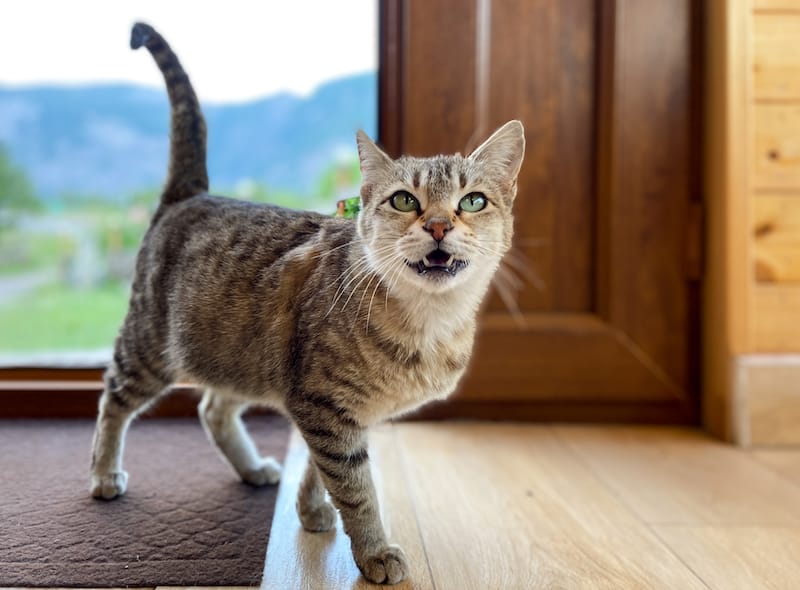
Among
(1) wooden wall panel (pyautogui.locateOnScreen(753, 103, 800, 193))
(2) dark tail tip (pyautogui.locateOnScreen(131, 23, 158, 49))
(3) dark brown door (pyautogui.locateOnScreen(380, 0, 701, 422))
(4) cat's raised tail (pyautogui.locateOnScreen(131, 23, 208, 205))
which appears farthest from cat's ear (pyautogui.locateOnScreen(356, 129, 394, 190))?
(1) wooden wall panel (pyautogui.locateOnScreen(753, 103, 800, 193))

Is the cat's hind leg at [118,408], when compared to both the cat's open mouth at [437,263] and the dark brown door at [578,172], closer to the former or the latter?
the cat's open mouth at [437,263]

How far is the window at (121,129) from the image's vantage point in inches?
86.7

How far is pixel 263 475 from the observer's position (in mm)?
1544

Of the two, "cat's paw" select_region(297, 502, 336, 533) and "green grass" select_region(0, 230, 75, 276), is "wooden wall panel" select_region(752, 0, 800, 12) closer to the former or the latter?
"cat's paw" select_region(297, 502, 336, 533)

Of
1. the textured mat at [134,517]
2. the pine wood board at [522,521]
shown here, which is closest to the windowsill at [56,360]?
the textured mat at [134,517]

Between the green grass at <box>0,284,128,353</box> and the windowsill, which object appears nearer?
the windowsill

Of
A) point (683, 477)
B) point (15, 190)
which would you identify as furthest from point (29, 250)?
point (683, 477)

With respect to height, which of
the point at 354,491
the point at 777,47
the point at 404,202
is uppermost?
the point at 777,47

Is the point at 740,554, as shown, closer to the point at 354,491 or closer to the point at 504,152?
the point at 354,491

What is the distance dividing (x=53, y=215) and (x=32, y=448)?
57.8 inches

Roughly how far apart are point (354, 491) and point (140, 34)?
0.98 m

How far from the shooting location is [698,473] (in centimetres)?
167

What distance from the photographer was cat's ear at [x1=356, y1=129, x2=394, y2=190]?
1243mm

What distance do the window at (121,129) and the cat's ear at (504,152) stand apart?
60 centimetres
